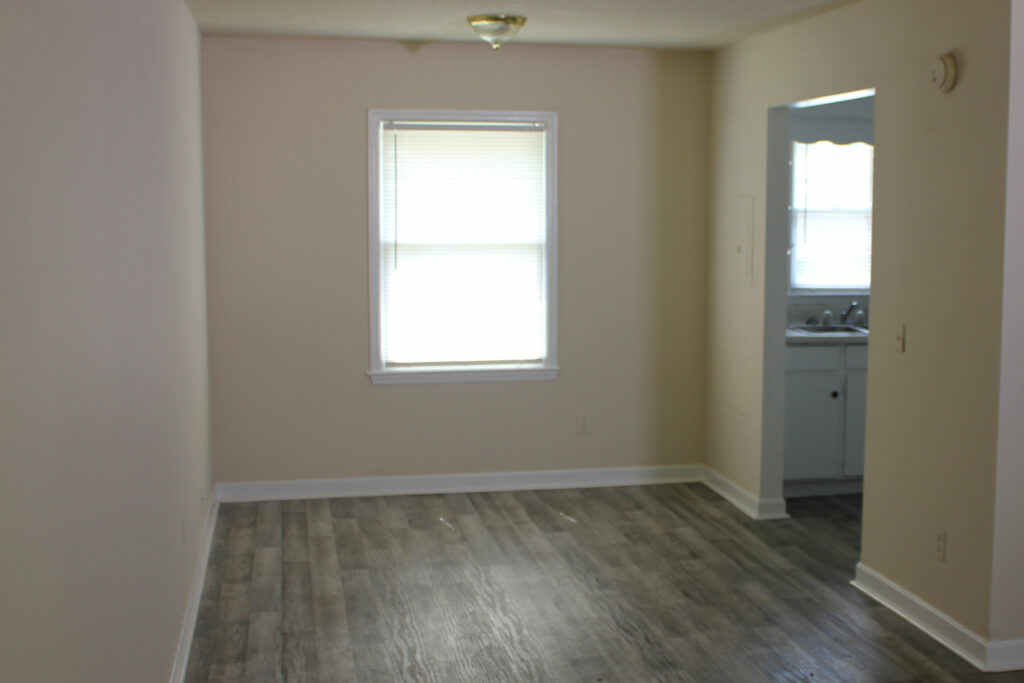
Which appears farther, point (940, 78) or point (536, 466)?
point (536, 466)

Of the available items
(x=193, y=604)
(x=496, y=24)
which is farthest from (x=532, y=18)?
(x=193, y=604)

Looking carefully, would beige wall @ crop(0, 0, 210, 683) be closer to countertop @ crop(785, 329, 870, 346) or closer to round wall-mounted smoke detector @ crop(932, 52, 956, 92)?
round wall-mounted smoke detector @ crop(932, 52, 956, 92)

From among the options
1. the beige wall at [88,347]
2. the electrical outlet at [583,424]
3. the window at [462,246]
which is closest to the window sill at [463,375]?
the window at [462,246]

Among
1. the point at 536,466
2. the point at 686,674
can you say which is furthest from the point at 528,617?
the point at 536,466

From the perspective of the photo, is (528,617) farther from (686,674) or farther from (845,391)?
(845,391)

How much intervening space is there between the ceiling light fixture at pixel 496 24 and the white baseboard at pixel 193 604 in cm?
262

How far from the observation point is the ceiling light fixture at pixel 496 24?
14.9 ft

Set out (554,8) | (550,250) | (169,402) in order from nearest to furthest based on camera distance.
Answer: (169,402), (554,8), (550,250)

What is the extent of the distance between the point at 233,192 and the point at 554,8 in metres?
1.98

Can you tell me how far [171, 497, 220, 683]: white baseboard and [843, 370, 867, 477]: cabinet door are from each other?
11.1 ft

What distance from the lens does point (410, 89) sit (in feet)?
17.7

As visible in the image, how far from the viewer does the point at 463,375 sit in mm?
5602

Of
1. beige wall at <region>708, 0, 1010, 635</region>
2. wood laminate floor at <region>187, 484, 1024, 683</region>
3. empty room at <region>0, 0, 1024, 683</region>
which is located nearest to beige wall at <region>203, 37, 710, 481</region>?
empty room at <region>0, 0, 1024, 683</region>

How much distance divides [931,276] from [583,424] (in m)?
2.53
